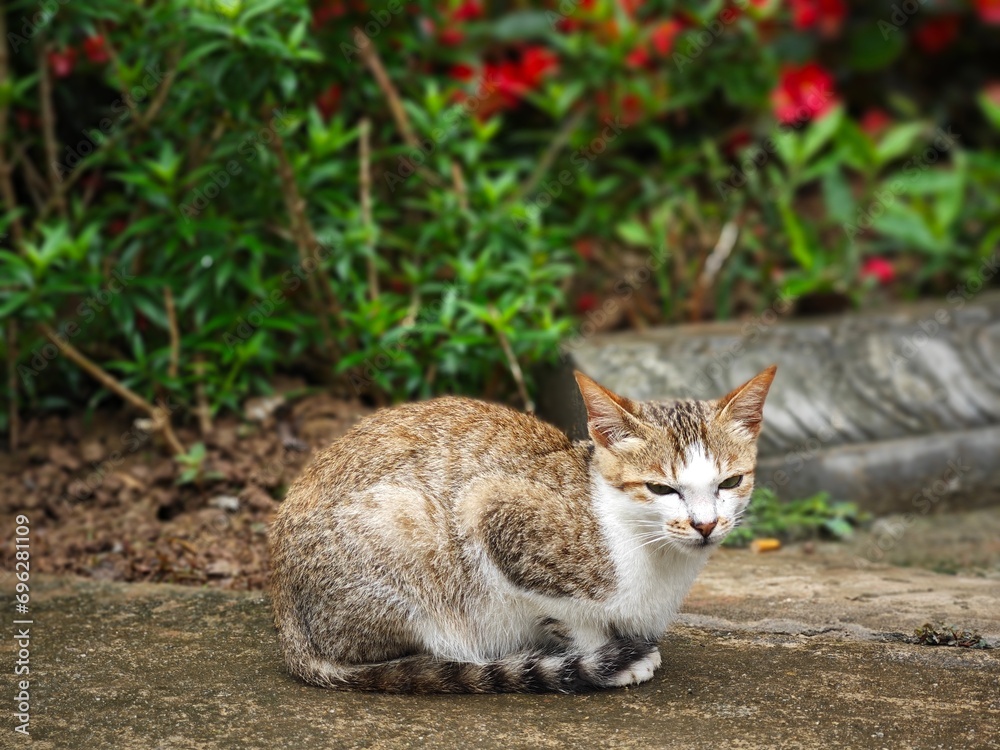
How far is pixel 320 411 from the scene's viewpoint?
618cm

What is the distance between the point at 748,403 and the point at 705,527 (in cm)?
47

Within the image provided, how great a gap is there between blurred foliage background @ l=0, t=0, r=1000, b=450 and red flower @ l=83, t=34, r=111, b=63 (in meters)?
0.02

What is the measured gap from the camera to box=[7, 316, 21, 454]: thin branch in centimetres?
593

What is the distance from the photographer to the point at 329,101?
6871mm

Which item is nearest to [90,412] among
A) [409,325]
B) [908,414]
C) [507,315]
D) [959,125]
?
[409,325]

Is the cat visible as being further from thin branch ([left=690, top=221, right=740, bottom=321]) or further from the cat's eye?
thin branch ([left=690, top=221, right=740, bottom=321])

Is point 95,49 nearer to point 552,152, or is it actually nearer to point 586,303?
point 552,152

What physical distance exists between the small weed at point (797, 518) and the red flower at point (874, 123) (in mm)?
3985

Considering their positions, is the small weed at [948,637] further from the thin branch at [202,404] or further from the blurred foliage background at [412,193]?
the thin branch at [202,404]

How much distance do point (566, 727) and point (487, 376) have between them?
295 cm

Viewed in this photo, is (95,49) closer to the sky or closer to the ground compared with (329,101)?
closer to the sky

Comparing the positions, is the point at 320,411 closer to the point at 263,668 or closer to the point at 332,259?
the point at 332,259

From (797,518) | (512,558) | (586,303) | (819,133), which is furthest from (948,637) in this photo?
(819,133)

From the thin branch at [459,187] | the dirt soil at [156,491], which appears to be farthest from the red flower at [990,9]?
the dirt soil at [156,491]
